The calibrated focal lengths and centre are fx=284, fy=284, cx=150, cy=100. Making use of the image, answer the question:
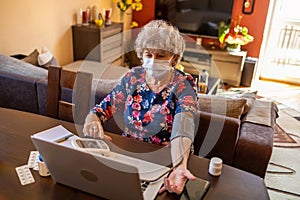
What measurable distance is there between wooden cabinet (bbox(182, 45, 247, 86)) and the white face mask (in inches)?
109

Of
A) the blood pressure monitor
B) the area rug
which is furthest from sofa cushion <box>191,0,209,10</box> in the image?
the blood pressure monitor

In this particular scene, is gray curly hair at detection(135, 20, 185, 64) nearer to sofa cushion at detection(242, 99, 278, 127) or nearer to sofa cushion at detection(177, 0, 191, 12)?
sofa cushion at detection(242, 99, 278, 127)

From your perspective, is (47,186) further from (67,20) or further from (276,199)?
(67,20)

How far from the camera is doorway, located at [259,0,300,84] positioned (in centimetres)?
419

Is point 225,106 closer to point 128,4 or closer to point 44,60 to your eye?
point 44,60

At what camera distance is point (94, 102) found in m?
1.70

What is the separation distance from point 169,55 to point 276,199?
135cm

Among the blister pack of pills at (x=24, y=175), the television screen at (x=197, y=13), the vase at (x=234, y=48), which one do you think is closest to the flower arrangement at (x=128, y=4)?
the television screen at (x=197, y=13)

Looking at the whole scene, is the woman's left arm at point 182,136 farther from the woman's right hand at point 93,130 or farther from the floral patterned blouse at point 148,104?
the woman's right hand at point 93,130

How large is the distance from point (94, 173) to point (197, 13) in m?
3.98

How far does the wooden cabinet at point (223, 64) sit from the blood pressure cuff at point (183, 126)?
9.48 ft

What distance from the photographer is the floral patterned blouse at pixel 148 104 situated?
1.24 m

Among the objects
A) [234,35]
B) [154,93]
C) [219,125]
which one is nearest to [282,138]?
[219,125]

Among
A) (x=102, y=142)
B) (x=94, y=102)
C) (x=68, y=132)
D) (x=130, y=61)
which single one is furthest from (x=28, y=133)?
(x=130, y=61)
